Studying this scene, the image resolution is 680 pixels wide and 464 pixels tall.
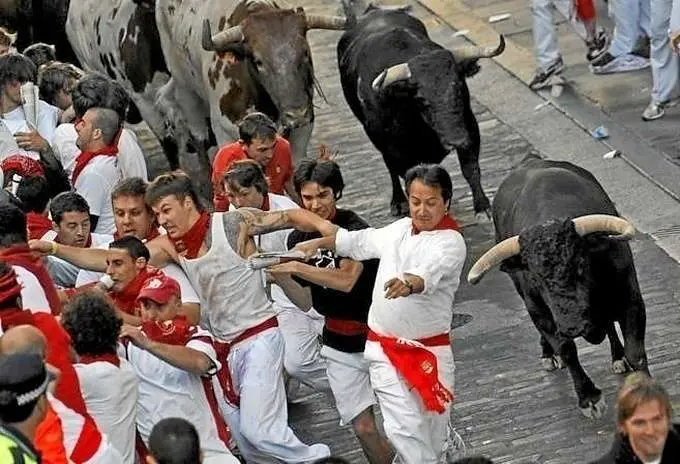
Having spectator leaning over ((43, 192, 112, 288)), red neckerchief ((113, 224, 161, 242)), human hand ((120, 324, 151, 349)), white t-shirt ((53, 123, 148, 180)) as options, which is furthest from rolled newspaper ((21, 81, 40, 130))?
human hand ((120, 324, 151, 349))

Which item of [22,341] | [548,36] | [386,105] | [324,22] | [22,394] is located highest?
[22,394]

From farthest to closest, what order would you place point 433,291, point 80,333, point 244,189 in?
point 244,189, point 433,291, point 80,333

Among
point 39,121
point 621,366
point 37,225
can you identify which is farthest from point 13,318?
point 621,366

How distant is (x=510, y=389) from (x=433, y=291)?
7.66ft

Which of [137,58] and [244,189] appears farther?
[137,58]

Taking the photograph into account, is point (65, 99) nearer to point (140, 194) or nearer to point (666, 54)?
point (140, 194)

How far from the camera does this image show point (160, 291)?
28.6 ft

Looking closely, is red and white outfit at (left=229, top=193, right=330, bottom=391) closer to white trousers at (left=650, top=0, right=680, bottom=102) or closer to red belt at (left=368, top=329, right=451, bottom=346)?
red belt at (left=368, top=329, right=451, bottom=346)

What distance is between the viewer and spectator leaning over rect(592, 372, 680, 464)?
693 cm

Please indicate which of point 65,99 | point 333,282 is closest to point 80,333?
point 333,282

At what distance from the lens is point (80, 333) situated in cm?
796

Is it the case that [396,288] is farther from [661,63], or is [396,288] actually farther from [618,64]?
[618,64]

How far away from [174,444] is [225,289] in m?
2.53

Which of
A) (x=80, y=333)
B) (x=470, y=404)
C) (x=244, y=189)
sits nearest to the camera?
(x=80, y=333)
